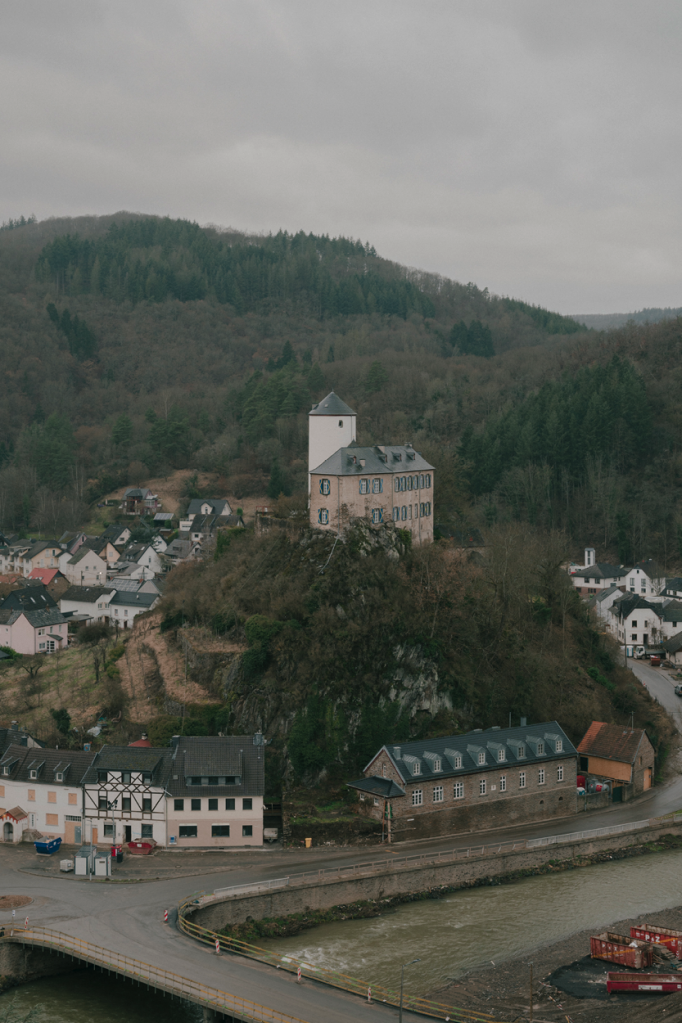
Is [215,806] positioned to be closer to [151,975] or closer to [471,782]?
[471,782]

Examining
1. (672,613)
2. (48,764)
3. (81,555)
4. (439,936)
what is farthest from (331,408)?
(81,555)

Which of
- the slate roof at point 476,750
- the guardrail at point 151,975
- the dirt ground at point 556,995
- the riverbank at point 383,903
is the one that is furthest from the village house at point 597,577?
the guardrail at point 151,975

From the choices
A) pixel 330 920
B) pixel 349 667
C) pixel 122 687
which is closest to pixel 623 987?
pixel 330 920

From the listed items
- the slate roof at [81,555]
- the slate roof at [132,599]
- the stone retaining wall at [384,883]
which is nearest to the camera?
the stone retaining wall at [384,883]

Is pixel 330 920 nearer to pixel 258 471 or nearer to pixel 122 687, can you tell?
pixel 122 687

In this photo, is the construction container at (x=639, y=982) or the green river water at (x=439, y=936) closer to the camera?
the construction container at (x=639, y=982)

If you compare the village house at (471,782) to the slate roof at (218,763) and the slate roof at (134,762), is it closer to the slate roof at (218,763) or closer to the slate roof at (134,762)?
the slate roof at (218,763)

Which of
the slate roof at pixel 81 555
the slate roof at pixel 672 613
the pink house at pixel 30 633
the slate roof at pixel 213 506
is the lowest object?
the pink house at pixel 30 633

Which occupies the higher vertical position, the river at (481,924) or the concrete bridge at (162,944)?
the concrete bridge at (162,944)
